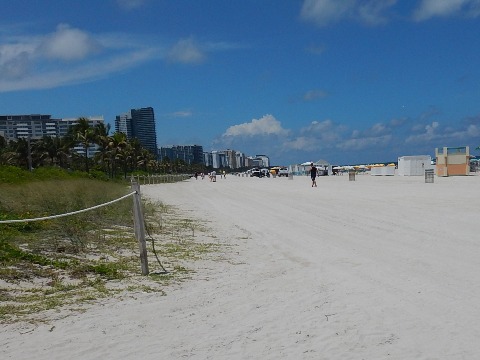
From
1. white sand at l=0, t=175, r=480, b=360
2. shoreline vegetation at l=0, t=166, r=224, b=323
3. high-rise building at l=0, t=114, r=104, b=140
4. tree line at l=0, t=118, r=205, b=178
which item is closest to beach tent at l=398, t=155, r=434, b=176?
tree line at l=0, t=118, r=205, b=178

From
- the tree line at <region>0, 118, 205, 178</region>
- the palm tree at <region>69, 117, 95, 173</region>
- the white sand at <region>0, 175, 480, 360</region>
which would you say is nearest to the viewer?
the white sand at <region>0, 175, 480, 360</region>

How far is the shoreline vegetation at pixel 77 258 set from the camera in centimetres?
577

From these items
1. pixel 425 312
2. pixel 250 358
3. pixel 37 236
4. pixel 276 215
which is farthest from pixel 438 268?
pixel 276 215

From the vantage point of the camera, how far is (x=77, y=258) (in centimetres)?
779

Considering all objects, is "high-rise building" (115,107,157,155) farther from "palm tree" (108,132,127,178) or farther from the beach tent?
the beach tent

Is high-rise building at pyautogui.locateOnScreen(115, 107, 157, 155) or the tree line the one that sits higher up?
high-rise building at pyautogui.locateOnScreen(115, 107, 157, 155)

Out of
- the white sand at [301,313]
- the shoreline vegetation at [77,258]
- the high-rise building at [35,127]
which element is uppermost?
the high-rise building at [35,127]

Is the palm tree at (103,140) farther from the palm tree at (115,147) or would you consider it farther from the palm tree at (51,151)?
the palm tree at (51,151)

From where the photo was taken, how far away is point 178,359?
156 inches

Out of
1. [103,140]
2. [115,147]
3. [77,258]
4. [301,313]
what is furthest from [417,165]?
[301,313]

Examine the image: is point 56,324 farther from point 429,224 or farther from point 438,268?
point 429,224

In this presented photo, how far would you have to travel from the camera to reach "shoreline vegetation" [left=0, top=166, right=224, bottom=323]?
5.77m

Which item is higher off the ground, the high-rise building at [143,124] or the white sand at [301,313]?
the high-rise building at [143,124]

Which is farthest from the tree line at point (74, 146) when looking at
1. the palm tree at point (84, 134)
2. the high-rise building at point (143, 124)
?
the high-rise building at point (143, 124)
